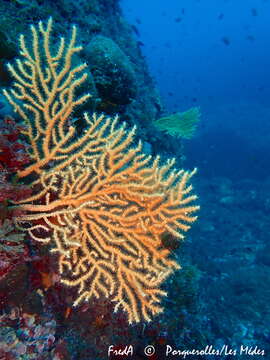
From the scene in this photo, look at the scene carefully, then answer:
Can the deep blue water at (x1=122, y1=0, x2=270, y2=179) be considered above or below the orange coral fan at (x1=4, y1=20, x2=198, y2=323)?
above

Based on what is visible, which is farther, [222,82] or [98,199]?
[222,82]

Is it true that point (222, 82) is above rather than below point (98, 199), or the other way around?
above

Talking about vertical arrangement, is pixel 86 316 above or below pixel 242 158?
below

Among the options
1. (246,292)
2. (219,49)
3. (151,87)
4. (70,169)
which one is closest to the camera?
(70,169)

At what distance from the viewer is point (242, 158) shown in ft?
77.8

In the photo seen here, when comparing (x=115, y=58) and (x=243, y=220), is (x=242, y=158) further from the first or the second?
(x=115, y=58)

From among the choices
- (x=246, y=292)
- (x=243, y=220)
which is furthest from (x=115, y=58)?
(x=243, y=220)

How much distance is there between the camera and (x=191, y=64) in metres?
105

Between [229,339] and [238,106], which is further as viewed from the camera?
[238,106]

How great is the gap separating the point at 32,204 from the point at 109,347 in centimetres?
227

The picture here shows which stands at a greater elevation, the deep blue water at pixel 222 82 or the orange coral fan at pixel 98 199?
the deep blue water at pixel 222 82

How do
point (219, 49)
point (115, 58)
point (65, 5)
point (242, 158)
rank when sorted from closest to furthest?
point (115, 58) → point (65, 5) → point (242, 158) → point (219, 49)

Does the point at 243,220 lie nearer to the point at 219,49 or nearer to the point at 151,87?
the point at 151,87

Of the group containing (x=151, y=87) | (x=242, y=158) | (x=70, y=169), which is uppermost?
(x=242, y=158)
